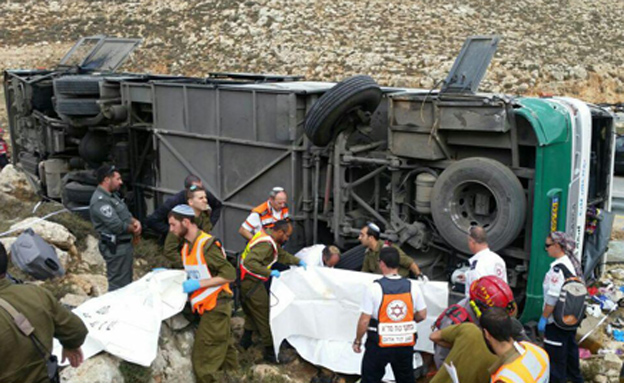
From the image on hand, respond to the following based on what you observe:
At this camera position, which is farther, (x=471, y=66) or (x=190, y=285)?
(x=471, y=66)

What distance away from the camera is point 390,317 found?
14.4 feet

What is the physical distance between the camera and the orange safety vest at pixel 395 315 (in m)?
4.39

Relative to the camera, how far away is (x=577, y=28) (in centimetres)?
2689

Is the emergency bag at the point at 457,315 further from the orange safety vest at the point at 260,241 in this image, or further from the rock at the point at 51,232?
the rock at the point at 51,232

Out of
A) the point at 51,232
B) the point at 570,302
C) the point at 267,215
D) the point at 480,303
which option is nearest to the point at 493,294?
the point at 480,303

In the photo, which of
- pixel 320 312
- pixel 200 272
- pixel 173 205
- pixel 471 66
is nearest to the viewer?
pixel 200 272

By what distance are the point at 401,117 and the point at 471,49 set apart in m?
1.30

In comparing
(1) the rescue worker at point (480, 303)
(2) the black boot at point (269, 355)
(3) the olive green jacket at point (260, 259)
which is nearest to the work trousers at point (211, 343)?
(3) the olive green jacket at point (260, 259)

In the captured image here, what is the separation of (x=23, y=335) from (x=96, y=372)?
1297 millimetres

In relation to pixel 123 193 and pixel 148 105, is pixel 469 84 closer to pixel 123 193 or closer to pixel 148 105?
pixel 148 105

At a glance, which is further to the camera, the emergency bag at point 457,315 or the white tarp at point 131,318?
the white tarp at point 131,318

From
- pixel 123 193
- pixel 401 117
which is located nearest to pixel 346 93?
pixel 401 117

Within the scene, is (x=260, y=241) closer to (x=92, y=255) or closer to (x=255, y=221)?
(x=255, y=221)

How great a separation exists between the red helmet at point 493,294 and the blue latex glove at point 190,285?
2.08 m
